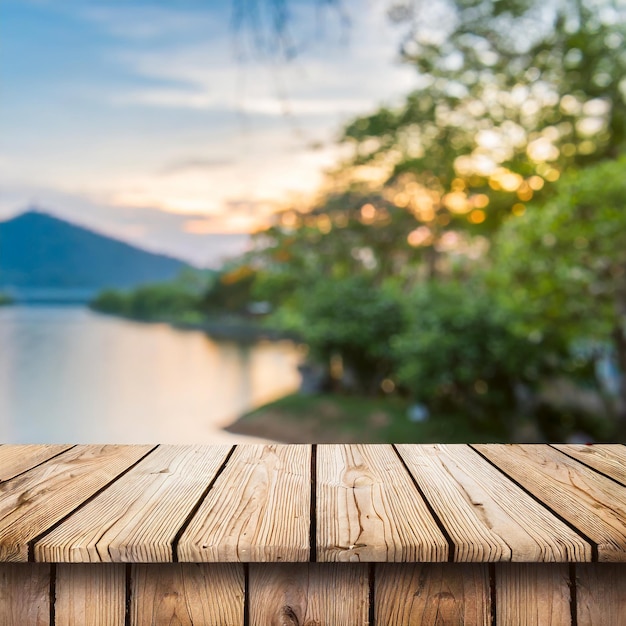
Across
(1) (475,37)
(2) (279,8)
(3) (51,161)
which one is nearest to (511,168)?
(1) (475,37)

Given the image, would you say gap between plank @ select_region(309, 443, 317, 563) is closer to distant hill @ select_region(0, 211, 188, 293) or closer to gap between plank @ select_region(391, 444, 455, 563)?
gap between plank @ select_region(391, 444, 455, 563)

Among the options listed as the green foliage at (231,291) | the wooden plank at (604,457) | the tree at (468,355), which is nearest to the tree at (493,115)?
the tree at (468,355)

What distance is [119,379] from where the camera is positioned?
15.4 ft

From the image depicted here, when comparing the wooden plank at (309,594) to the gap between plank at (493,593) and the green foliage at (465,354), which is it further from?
the green foliage at (465,354)

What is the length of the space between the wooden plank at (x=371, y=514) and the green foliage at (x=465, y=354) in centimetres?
393

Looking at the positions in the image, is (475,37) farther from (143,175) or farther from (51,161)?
(51,161)

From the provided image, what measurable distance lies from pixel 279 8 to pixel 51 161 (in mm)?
3241

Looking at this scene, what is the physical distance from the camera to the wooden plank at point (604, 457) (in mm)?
938

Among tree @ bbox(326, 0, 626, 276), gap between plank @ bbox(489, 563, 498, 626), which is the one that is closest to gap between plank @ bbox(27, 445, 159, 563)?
gap between plank @ bbox(489, 563, 498, 626)

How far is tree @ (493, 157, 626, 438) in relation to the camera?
344cm

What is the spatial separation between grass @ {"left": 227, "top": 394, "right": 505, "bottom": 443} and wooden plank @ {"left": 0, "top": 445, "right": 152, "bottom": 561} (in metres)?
3.93

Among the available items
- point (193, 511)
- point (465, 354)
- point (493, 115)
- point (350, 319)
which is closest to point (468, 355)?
point (465, 354)

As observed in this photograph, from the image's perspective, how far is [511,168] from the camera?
4.75 metres

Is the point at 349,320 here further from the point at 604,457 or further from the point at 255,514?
the point at 255,514
